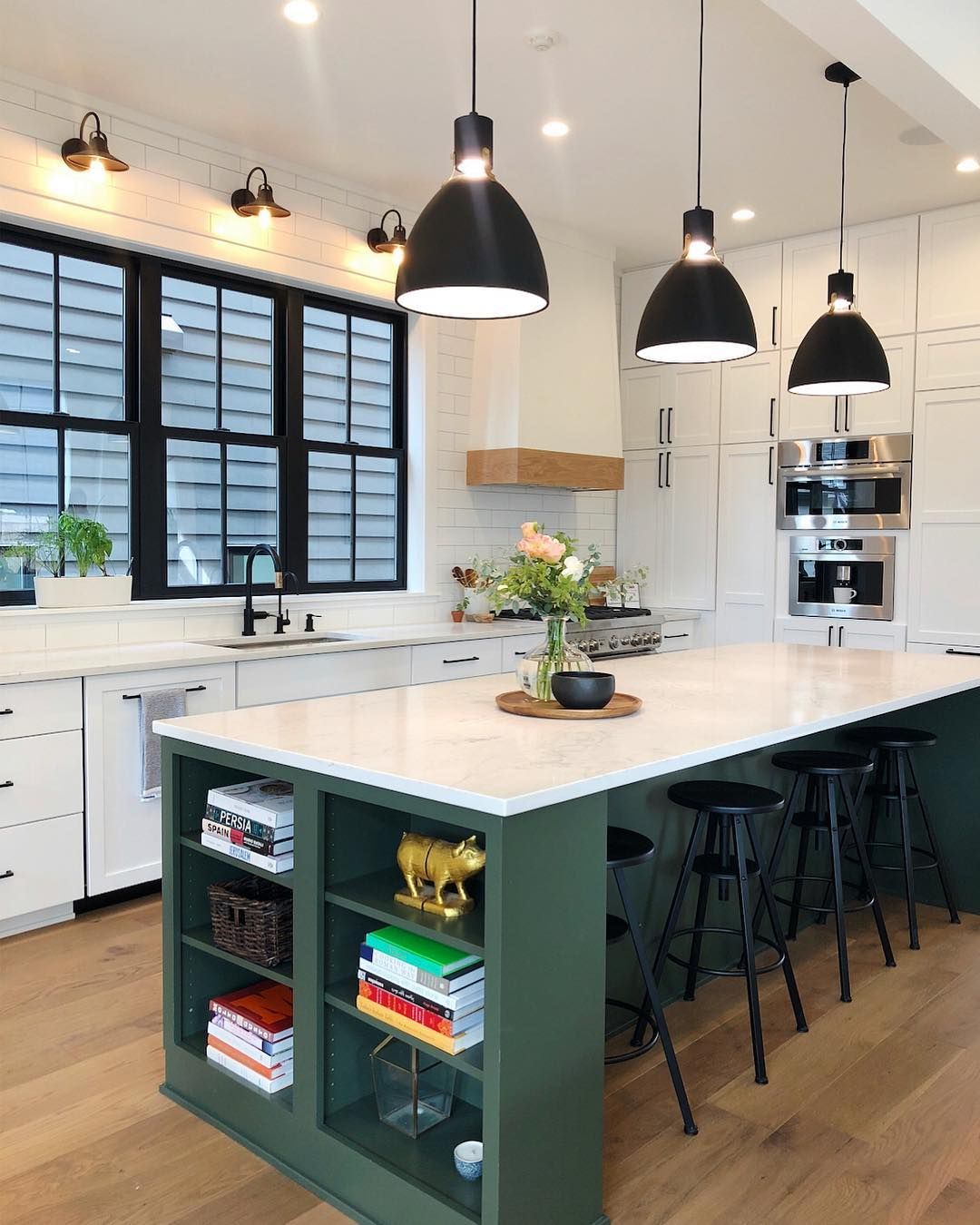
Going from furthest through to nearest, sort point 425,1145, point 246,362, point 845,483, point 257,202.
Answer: point 845,483
point 246,362
point 257,202
point 425,1145

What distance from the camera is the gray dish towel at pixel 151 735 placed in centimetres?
367

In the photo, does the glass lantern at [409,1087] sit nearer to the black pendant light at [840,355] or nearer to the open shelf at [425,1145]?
the open shelf at [425,1145]

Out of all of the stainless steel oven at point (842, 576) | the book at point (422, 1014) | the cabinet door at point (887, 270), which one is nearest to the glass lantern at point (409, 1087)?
the book at point (422, 1014)

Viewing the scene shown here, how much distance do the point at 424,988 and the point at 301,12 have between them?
3093 millimetres

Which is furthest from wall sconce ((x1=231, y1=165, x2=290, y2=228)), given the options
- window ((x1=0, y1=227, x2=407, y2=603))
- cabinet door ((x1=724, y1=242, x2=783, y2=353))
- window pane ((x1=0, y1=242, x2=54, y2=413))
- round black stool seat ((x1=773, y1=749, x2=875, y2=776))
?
round black stool seat ((x1=773, y1=749, x2=875, y2=776))

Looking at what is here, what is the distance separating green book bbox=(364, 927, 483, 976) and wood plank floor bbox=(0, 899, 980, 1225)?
547 mm

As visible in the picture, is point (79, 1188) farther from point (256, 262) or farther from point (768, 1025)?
point (256, 262)

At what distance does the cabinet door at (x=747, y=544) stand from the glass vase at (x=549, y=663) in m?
3.55

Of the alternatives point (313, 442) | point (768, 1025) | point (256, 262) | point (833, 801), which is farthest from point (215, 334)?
point (768, 1025)

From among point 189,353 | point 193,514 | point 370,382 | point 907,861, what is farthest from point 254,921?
point 370,382

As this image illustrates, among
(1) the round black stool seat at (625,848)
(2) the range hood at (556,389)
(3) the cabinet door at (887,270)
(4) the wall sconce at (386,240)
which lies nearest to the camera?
(1) the round black stool seat at (625,848)

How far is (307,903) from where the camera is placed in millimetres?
2078

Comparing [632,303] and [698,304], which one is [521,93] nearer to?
[698,304]

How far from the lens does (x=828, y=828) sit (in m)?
3.24
